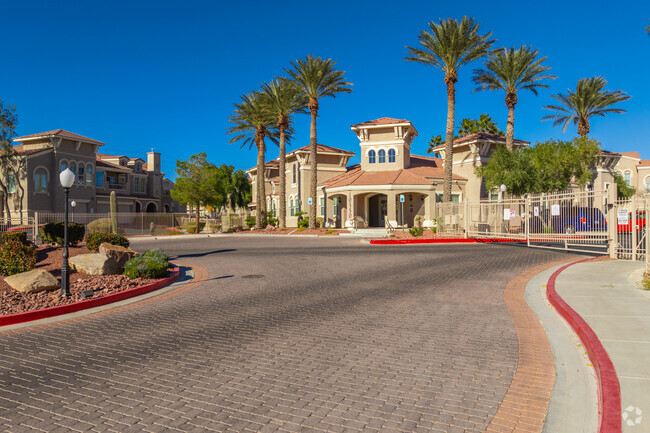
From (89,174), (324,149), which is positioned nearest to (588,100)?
(324,149)

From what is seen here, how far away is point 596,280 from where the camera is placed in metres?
A: 10.5

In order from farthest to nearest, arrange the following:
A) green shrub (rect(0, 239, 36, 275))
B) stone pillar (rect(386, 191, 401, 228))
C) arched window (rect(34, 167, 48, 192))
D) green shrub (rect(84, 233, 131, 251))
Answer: arched window (rect(34, 167, 48, 192)) < stone pillar (rect(386, 191, 401, 228)) < green shrub (rect(84, 233, 131, 251)) < green shrub (rect(0, 239, 36, 275))

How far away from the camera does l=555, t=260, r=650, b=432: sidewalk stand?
4.11 m

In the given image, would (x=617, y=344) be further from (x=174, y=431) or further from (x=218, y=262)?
(x=218, y=262)

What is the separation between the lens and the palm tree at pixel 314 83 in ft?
121

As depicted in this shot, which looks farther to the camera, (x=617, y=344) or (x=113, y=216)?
(x=113, y=216)

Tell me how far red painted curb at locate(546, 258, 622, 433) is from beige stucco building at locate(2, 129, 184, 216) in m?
40.8

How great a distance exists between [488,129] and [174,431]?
56.6 m

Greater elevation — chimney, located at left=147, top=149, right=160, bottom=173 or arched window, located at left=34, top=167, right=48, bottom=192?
chimney, located at left=147, top=149, right=160, bottom=173

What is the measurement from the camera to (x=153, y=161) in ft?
191

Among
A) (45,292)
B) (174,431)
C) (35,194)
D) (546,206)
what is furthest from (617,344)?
(35,194)

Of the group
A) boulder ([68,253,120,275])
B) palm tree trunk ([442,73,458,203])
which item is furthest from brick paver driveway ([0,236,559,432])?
palm tree trunk ([442,73,458,203])

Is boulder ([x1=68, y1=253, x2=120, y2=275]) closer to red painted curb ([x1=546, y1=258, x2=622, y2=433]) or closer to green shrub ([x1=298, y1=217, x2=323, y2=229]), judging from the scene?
red painted curb ([x1=546, y1=258, x2=622, y2=433])

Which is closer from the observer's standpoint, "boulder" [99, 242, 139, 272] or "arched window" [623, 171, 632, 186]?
"boulder" [99, 242, 139, 272]
